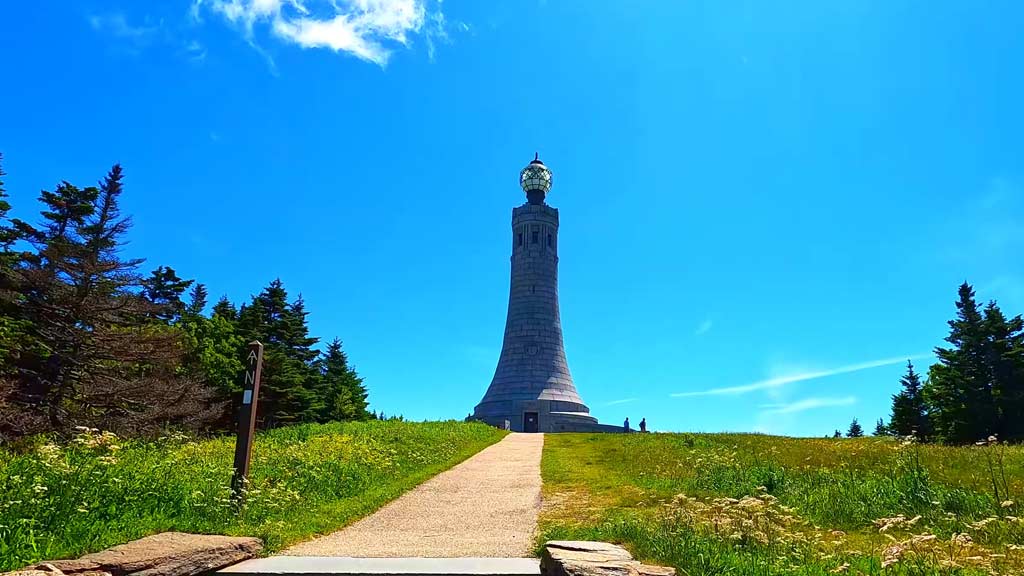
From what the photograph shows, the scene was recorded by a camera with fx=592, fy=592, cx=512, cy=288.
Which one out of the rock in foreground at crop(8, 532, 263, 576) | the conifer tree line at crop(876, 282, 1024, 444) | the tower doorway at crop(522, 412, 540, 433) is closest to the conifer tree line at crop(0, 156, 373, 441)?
the rock in foreground at crop(8, 532, 263, 576)

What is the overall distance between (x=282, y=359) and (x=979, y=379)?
37739 millimetres

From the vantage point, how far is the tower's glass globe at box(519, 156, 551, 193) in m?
57.1

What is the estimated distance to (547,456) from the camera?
19.8 metres

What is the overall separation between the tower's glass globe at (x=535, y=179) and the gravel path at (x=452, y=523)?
145ft

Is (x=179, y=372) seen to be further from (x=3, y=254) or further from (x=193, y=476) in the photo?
(x=193, y=476)

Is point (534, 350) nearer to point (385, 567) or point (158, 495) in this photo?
point (158, 495)

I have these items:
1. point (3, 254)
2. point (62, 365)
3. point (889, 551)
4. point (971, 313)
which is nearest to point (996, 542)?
point (889, 551)

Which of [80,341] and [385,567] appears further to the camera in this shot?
[80,341]

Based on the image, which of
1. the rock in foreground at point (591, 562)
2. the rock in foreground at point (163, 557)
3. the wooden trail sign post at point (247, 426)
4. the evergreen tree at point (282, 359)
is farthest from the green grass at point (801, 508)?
the evergreen tree at point (282, 359)

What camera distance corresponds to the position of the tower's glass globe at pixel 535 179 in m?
57.1

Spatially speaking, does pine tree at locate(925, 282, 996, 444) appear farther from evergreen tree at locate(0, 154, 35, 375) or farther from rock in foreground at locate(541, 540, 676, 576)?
evergreen tree at locate(0, 154, 35, 375)

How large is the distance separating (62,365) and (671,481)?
68.8ft

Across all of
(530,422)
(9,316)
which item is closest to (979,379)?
(530,422)

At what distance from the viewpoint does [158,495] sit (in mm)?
8086
